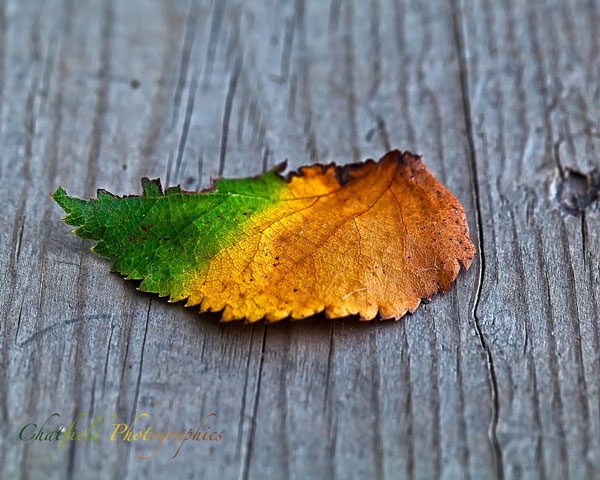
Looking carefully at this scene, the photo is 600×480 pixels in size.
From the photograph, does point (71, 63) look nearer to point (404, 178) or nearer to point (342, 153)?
point (342, 153)

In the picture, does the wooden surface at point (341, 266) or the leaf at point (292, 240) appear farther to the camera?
the leaf at point (292, 240)

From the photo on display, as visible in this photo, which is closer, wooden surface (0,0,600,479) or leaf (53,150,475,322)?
wooden surface (0,0,600,479)

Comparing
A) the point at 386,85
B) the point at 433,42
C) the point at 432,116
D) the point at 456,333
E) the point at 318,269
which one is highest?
the point at 433,42

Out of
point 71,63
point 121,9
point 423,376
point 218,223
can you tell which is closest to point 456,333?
point 423,376
